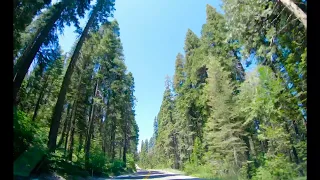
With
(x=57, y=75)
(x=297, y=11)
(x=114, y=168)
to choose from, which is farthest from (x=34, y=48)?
(x=57, y=75)

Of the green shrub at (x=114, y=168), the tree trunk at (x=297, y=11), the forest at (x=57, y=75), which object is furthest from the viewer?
the green shrub at (x=114, y=168)

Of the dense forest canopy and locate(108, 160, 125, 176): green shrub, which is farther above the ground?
the dense forest canopy

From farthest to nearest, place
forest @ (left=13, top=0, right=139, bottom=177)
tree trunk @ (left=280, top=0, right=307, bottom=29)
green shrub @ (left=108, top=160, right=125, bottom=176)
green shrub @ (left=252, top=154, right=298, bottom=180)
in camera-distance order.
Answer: green shrub @ (left=108, top=160, right=125, bottom=176)
green shrub @ (left=252, top=154, right=298, bottom=180)
forest @ (left=13, top=0, right=139, bottom=177)
tree trunk @ (left=280, top=0, right=307, bottom=29)

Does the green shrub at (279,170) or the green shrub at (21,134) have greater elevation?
the green shrub at (21,134)

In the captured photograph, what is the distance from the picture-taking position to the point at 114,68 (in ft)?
88.7

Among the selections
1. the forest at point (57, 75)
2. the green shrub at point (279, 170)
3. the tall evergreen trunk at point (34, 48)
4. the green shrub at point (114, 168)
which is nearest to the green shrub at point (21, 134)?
the forest at point (57, 75)

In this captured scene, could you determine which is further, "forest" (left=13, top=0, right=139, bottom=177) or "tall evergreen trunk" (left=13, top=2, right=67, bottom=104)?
"tall evergreen trunk" (left=13, top=2, right=67, bottom=104)

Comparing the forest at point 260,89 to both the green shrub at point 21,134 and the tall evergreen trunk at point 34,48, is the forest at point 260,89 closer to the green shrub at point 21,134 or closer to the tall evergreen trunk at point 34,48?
the tall evergreen trunk at point 34,48

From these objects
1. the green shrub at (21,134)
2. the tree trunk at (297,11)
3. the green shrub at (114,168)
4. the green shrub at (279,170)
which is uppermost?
the tree trunk at (297,11)

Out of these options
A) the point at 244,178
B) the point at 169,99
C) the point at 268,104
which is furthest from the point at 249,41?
the point at 169,99

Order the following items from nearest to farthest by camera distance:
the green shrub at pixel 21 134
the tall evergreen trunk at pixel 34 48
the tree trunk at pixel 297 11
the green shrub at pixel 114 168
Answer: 1. the tree trunk at pixel 297 11
2. the green shrub at pixel 21 134
3. the tall evergreen trunk at pixel 34 48
4. the green shrub at pixel 114 168

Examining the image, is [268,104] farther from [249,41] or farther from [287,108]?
[249,41]

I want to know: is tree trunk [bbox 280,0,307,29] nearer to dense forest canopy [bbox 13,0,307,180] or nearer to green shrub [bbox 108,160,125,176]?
dense forest canopy [bbox 13,0,307,180]

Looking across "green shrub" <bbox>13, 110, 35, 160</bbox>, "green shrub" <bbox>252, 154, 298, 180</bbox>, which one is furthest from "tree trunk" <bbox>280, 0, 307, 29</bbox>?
"green shrub" <bbox>13, 110, 35, 160</bbox>
